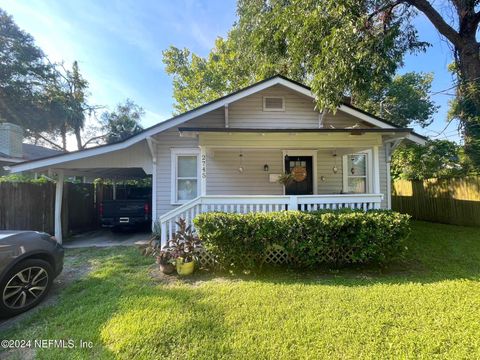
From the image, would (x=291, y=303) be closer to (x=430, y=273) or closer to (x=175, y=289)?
(x=175, y=289)

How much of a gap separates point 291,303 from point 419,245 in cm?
508

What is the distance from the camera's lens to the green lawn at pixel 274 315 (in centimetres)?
266

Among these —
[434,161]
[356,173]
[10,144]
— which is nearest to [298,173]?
[356,173]

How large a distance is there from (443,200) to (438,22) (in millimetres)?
6739

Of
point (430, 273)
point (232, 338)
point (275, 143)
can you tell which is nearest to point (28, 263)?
point (232, 338)

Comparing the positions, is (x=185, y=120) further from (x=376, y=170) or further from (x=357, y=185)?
(x=357, y=185)

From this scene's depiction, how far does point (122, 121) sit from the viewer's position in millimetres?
30031

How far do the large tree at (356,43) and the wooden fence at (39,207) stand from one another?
9.47 meters

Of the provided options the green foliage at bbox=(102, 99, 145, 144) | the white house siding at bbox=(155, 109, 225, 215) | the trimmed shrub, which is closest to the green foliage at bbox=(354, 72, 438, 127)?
the white house siding at bbox=(155, 109, 225, 215)

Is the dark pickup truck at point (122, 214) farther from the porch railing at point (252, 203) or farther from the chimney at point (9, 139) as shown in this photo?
the chimney at point (9, 139)

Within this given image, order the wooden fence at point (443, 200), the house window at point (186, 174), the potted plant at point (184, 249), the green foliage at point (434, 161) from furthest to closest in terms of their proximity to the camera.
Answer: the green foliage at point (434, 161), the wooden fence at point (443, 200), the house window at point (186, 174), the potted plant at point (184, 249)

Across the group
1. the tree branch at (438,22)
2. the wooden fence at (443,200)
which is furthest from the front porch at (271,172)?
the tree branch at (438,22)

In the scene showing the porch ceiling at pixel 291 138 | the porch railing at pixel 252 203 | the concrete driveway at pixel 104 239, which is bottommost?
the concrete driveway at pixel 104 239

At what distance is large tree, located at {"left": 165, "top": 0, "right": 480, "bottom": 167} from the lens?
6.60 m
